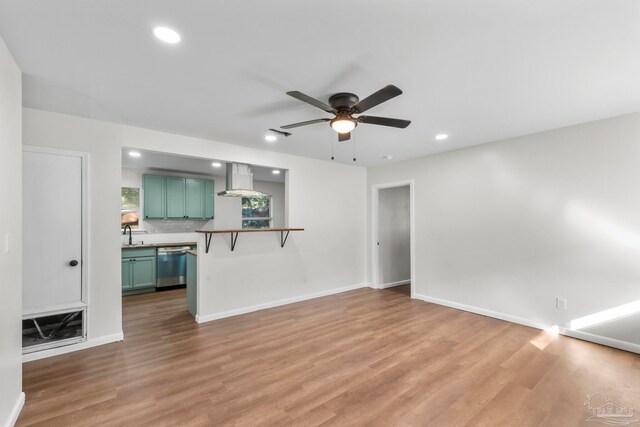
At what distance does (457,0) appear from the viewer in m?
1.44

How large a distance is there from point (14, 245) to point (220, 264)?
7.26 feet

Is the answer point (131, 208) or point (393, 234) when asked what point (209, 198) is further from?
point (393, 234)

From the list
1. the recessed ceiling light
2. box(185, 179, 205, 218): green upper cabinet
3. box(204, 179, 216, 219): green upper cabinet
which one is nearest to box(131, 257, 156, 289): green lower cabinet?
box(185, 179, 205, 218): green upper cabinet

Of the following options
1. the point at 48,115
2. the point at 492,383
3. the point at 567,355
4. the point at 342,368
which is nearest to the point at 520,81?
the point at 492,383

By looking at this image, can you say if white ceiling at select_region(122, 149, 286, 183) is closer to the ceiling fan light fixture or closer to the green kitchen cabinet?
the green kitchen cabinet

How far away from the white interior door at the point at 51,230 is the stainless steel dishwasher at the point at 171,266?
2544 millimetres

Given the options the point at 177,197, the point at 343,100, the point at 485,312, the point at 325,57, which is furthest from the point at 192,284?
the point at 485,312

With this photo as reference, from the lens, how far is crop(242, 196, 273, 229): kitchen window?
704cm

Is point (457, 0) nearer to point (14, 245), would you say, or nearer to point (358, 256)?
point (14, 245)

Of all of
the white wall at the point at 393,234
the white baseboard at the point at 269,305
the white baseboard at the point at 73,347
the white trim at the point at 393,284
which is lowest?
the white trim at the point at 393,284

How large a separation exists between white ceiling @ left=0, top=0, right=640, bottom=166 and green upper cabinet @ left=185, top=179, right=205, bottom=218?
2996 mm

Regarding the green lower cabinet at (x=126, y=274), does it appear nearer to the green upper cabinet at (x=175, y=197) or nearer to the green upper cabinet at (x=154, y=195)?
the green upper cabinet at (x=154, y=195)

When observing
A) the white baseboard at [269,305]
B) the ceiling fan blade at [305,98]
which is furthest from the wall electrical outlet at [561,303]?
the ceiling fan blade at [305,98]

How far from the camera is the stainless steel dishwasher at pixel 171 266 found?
5.42 metres
